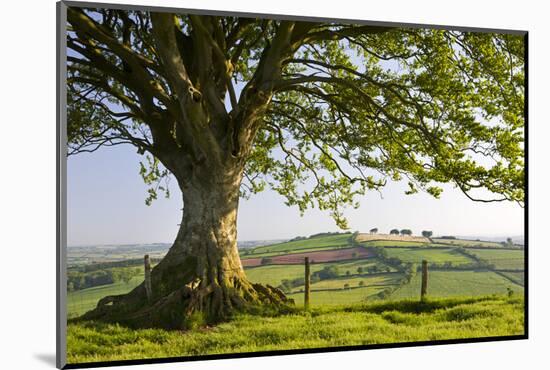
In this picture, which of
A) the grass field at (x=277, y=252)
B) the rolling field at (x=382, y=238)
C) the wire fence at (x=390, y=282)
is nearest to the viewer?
the grass field at (x=277, y=252)

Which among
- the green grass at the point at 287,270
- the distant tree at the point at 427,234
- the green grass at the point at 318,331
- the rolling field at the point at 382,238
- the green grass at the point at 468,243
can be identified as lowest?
the green grass at the point at 318,331

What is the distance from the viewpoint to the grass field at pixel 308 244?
351 inches

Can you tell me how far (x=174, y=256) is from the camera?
860 cm

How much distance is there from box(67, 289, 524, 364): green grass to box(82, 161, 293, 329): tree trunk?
0.46ft

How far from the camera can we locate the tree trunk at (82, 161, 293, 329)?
8422 mm

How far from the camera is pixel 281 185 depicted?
8953mm

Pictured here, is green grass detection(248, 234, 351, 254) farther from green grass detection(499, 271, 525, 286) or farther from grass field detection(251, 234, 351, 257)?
green grass detection(499, 271, 525, 286)

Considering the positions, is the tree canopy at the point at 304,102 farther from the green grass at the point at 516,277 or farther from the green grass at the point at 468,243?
the green grass at the point at 516,277

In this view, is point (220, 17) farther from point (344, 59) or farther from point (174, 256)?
point (174, 256)

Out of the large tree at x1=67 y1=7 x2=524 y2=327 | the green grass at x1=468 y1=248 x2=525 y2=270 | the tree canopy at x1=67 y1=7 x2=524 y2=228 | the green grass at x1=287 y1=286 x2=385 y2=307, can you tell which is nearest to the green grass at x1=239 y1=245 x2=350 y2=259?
the large tree at x1=67 y1=7 x2=524 y2=327

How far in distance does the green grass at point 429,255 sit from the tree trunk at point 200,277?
1.39m

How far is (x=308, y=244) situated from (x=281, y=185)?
71 cm

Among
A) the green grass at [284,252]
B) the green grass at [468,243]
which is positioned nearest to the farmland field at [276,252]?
the green grass at [284,252]

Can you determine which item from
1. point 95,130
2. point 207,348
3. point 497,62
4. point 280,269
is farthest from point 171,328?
point 497,62
